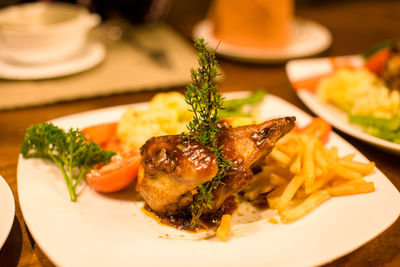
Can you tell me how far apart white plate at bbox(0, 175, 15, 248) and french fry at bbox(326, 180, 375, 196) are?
4.82 ft

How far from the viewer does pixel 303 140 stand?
229 centimetres

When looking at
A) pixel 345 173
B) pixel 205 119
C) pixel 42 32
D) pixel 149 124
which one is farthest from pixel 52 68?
pixel 345 173

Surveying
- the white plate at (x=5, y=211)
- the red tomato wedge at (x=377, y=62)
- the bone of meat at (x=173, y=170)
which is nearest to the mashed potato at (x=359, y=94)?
the red tomato wedge at (x=377, y=62)

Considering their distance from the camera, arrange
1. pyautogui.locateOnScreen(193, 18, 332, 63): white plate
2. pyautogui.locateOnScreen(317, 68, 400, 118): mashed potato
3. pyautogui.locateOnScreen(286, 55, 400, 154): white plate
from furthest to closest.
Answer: pyautogui.locateOnScreen(193, 18, 332, 63): white plate → pyautogui.locateOnScreen(317, 68, 400, 118): mashed potato → pyautogui.locateOnScreen(286, 55, 400, 154): white plate

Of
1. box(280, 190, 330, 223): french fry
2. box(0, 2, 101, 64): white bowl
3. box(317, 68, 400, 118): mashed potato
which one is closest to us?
box(280, 190, 330, 223): french fry

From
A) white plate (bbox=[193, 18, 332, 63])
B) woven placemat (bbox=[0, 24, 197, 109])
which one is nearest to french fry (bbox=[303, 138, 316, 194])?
woven placemat (bbox=[0, 24, 197, 109])

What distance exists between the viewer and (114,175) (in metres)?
2.03

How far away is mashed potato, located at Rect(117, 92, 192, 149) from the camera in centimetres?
233

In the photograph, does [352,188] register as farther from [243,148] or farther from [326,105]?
[326,105]

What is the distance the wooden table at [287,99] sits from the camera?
5.84 feet

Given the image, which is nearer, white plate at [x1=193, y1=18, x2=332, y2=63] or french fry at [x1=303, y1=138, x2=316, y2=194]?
french fry at [x1=303, y1=138, x2=316, y2=194]

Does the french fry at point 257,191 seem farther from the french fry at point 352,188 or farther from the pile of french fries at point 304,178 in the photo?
the french fry at point 352,188

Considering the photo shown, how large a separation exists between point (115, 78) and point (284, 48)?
1.77 metres

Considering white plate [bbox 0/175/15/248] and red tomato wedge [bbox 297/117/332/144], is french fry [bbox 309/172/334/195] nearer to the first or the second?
red tomato wedge [bbox 297/117/332/144]
